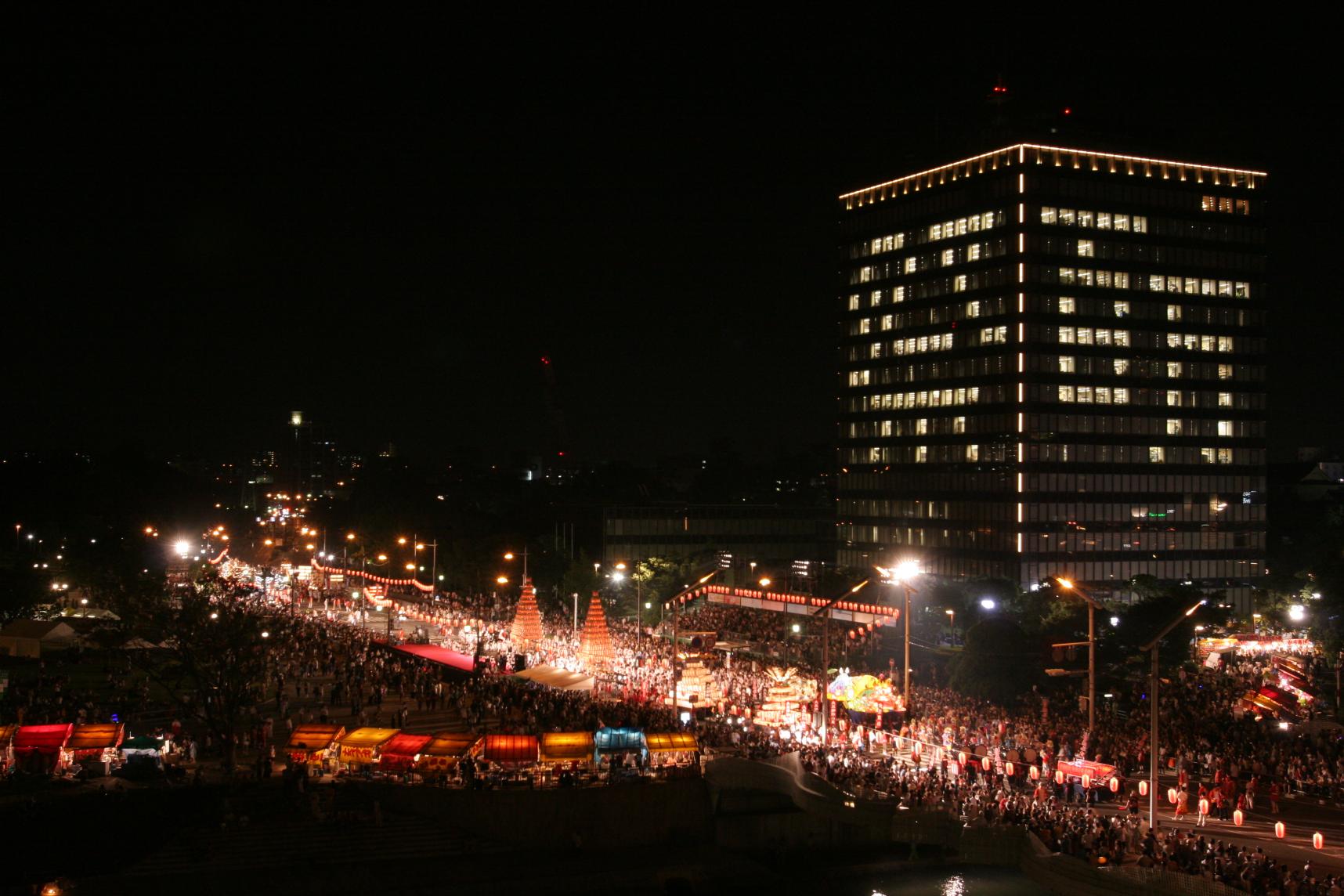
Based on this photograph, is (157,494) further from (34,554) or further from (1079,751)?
(1079,751)

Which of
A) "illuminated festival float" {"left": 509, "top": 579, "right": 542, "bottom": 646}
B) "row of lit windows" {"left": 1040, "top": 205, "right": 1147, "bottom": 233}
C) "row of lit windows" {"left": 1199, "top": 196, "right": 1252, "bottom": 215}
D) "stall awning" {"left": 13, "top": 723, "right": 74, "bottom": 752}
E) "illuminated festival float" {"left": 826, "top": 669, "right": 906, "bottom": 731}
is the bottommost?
"stall awning" {"left": 13, "top": 723, "right": 74, "bottom": 752}

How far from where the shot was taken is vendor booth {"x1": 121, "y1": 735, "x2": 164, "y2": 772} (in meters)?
36.3

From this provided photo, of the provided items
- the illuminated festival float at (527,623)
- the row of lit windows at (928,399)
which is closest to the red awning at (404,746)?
the illuminated festival float at (527,623)

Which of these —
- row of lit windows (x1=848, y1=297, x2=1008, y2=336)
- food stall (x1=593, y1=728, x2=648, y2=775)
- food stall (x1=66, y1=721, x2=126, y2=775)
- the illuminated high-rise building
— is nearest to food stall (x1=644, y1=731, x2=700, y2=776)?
food stall (x1=593, y1=728, x2=648, y2=775)

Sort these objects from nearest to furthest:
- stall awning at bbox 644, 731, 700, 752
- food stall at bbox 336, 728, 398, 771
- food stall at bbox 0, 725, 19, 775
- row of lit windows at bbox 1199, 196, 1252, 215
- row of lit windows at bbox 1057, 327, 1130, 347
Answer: food stall at bbox 0, 725, 19, 775, food stall at bbox 336, 728, 398, 771, stall awning at bbox 644, 731, 700, 752, row of lit windows at bbox 1057, 327, 1130, 347, row of lit windows at bbox 1199, 196, 1252, 215

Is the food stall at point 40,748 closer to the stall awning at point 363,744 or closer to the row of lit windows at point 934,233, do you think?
the stall awning at point 363,744

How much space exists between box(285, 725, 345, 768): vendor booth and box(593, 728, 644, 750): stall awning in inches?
323

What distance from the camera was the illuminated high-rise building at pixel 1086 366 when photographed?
310 ft

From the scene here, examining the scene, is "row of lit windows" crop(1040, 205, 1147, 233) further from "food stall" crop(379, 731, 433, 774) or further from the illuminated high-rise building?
"food stall" crop(379, 731, 433, 774)

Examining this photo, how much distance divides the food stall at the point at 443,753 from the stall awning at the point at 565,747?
2270mm

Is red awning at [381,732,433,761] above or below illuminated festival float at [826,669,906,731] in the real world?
below

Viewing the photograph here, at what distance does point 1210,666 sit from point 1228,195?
52.2m

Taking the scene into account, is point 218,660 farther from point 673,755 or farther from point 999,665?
point 999,665

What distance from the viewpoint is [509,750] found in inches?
1479
